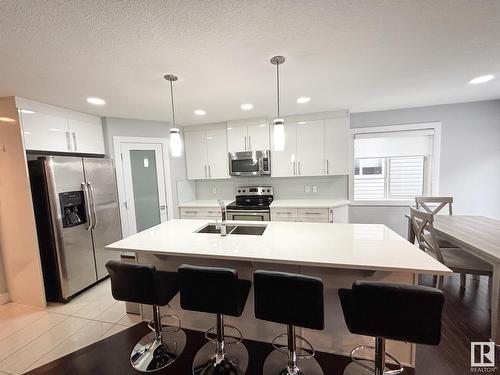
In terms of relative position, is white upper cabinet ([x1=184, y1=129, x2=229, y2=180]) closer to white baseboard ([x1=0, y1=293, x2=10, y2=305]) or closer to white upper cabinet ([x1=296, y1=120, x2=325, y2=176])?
white upper cabinet ([x1=296, y1=120, x2=325, y2=176])

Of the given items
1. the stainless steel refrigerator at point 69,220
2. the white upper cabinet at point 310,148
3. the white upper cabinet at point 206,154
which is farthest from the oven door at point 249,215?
the stainless steel refrigerator at point 69,220

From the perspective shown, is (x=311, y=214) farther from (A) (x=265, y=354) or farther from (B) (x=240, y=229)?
(A) (x=265, y=354)

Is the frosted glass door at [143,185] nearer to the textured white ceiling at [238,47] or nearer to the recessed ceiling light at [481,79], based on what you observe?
the textured white ceiling at [238,47]

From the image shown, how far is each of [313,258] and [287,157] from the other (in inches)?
100

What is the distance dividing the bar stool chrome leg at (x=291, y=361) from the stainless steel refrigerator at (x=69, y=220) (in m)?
2.48

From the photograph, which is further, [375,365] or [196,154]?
[196,154]

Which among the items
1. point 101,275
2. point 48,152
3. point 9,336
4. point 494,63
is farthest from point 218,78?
point 9,336

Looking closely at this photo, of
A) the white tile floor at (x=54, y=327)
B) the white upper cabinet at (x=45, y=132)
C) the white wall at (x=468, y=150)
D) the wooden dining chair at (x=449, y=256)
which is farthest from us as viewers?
the white wall at (x=468, y=150)

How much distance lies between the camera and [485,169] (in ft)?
11.0

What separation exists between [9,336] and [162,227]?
1.71 m

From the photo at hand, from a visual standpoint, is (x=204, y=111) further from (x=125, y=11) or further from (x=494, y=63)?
(x=494, y=63)

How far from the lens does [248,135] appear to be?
153 inches

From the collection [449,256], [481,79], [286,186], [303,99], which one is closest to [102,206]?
[286,186]

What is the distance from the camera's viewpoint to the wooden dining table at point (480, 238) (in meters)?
1.73
